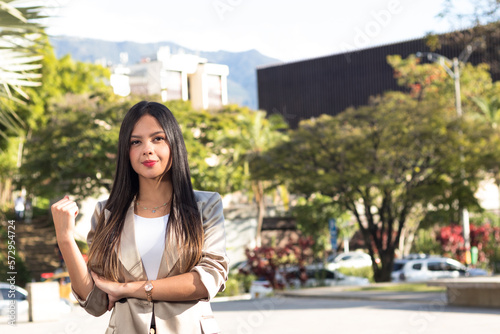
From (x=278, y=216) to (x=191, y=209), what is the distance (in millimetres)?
43407

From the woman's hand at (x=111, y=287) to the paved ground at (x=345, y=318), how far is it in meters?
10.8

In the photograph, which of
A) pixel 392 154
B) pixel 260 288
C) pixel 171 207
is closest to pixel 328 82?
pixel 392 154

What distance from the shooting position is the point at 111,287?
9.00ft

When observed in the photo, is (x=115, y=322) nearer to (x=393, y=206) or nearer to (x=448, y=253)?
(x=393, y=206)

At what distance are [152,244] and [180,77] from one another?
250 feet

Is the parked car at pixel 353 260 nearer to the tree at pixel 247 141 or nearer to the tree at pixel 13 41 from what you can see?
the tree at pixel 247 141

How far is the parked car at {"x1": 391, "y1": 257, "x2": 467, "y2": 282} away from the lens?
104 ft

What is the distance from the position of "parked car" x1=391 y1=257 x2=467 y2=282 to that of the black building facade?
37.0 metres

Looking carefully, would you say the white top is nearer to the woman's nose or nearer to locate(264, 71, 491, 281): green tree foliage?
the woman's nose

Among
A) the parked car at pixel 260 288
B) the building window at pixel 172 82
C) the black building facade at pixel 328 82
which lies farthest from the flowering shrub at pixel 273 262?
the building window at pixel 172 82

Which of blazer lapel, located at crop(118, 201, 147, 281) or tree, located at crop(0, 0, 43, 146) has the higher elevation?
tree, located at crop(0, 0, 43, 146)

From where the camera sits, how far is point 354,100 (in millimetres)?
72125

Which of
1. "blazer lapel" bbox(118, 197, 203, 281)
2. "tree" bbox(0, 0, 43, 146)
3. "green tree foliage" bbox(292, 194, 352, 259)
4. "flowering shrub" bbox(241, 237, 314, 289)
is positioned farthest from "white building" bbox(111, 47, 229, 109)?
"blazer lapel" bbox(118, 197, 203, 281)

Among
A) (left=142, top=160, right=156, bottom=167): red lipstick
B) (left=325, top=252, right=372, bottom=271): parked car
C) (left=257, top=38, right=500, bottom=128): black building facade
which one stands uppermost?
(left=257, top=38, right=500, bottom=128): black building facade
